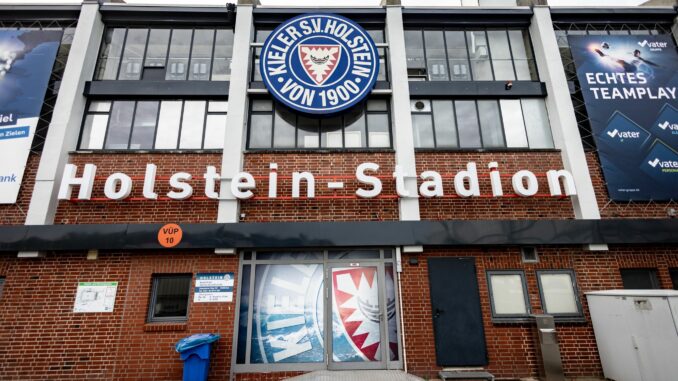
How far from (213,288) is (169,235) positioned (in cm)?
157

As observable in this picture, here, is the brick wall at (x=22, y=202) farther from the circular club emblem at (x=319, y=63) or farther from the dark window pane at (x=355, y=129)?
the dark window pane at (x=355, y=129)

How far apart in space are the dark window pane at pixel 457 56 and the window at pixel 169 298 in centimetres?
912

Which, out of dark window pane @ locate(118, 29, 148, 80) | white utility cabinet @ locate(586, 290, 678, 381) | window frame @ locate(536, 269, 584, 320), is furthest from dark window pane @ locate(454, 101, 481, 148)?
dark window pane @ locate(118, 29, 148, 80)

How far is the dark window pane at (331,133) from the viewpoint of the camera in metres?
8.86

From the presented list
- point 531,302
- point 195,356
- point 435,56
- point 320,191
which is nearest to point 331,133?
point 320,191

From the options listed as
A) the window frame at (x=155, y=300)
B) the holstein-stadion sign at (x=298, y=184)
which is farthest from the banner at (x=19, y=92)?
the window frame at (x=155, y=300)

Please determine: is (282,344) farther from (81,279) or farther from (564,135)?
(564,135)

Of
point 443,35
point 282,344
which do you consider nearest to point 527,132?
point 443,35

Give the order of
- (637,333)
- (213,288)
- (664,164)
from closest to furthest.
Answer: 1. (637,333)
2. (213,288)
3. (664,164)

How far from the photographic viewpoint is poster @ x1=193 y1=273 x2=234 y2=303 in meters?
7.42

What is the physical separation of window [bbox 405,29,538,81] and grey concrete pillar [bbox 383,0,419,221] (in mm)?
509

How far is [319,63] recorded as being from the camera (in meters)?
9.23

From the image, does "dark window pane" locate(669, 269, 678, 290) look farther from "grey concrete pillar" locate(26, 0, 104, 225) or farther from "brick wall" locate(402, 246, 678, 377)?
"grey concrete pillar" locate(26, 0, 104, 225)

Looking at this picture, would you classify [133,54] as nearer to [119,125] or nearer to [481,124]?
[119,125]
